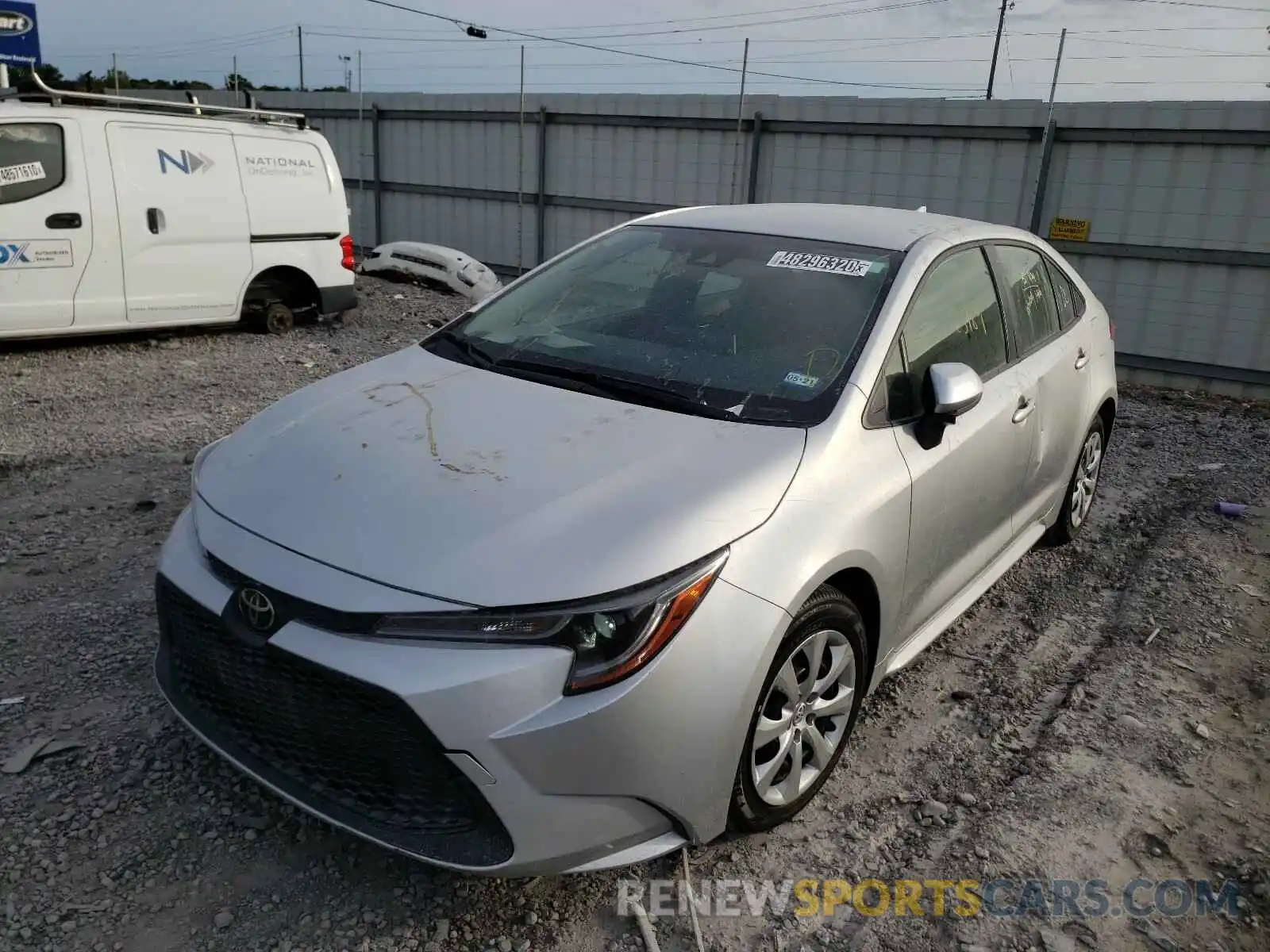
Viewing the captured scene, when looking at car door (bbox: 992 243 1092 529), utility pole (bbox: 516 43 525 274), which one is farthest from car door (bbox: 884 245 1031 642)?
utility pole (bbox: 516 43 525 274)

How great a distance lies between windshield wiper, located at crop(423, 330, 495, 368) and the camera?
3.42 m

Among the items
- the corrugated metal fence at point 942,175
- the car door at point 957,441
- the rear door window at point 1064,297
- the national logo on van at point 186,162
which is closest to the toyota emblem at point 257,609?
the car door at point 957,441

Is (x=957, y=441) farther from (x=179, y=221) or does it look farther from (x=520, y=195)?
(x=520, y=195)

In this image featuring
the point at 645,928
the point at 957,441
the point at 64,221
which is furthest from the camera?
the point at 64,221

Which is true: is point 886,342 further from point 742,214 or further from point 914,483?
point 742,214

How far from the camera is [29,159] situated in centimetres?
725

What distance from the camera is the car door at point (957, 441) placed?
3.13 m

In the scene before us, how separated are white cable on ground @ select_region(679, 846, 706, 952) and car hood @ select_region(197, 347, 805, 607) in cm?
82

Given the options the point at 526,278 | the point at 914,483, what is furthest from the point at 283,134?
the point at 914,483

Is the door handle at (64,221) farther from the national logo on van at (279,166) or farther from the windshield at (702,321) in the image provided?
the windshield at (702,321)

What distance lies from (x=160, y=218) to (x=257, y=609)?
21.8ft

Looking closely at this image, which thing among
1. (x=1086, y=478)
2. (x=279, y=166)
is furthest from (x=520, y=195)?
(x=1086, y=478)

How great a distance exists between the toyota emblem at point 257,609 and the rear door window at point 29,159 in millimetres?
6333

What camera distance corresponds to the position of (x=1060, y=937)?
8.31ft
